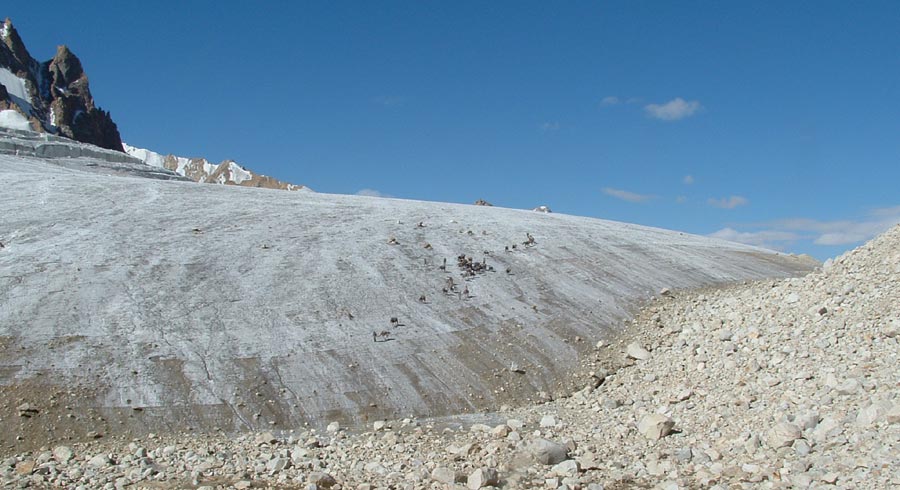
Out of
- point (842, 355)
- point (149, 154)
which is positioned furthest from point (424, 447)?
point (149, 154)

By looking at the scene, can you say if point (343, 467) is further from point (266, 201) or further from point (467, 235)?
point (266, 201)

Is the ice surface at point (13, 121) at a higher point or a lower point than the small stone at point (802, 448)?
higher

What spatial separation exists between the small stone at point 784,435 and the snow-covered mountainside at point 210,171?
128962 millimetres

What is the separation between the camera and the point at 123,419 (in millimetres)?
11109

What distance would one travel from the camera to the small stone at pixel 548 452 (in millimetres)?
9891

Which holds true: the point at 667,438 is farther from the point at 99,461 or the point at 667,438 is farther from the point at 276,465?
the point at 99,461

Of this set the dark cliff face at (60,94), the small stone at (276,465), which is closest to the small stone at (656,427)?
the small stone at (276,465)

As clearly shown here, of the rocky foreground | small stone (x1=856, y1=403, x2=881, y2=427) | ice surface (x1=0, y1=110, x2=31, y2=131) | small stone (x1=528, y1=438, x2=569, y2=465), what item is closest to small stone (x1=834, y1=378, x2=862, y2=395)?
the rocky foreground

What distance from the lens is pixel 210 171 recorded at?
6964 inches

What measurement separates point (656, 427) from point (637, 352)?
4329mm

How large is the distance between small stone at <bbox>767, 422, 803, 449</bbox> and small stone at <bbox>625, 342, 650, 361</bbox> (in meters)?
5.41

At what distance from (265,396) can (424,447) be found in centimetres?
318

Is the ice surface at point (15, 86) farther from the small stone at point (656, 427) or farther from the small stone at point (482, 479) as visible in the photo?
the small stone at point (656, 427)

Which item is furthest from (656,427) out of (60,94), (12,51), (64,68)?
(64,68)
